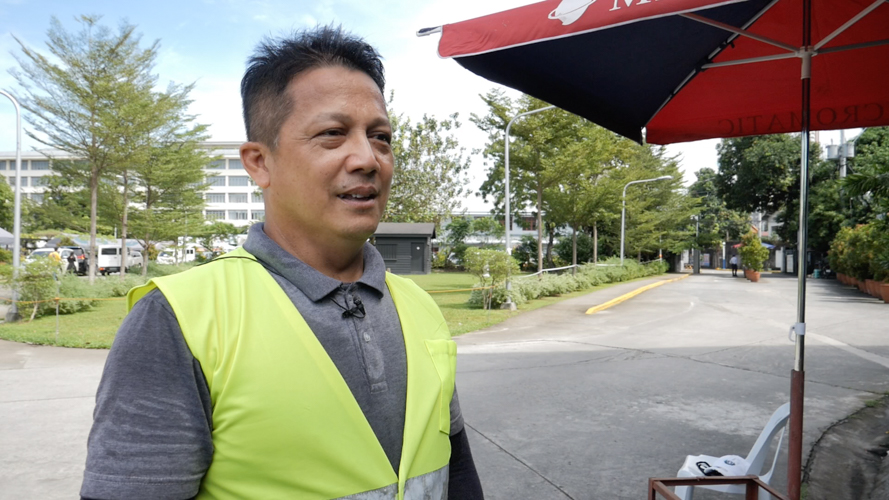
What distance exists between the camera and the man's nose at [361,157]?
136 centimetres

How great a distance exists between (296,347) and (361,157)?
0.45m

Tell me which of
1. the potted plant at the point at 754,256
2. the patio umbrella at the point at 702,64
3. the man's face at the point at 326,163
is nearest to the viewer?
the man's face at the point at 326,163

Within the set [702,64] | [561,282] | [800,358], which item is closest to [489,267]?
[561,282]

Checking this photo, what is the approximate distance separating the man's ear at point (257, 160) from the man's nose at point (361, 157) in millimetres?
205

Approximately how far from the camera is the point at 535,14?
2.95 metres

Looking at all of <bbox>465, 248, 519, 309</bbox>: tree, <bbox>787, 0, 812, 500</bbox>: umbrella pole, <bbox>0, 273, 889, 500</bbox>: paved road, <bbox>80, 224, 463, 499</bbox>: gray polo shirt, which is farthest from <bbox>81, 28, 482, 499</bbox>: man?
<bbox>465, 248, 519, 309</bbox>: tree

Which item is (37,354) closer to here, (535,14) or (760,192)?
(535,14)

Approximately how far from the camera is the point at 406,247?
36000mm

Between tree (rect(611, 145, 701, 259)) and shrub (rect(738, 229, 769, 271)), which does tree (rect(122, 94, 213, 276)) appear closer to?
tree (rect(611, 145, 701, 259))

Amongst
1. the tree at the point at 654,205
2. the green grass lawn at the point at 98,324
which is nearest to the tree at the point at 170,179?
the green grass lawn at the point at 98,324

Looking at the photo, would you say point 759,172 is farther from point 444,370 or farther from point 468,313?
point 444,370

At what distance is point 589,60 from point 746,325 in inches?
466

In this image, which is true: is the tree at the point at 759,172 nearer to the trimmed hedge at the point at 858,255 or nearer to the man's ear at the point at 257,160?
the trimmed hedge at the point at 858,255

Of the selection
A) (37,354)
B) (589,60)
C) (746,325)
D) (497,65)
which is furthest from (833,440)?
(37,354)
